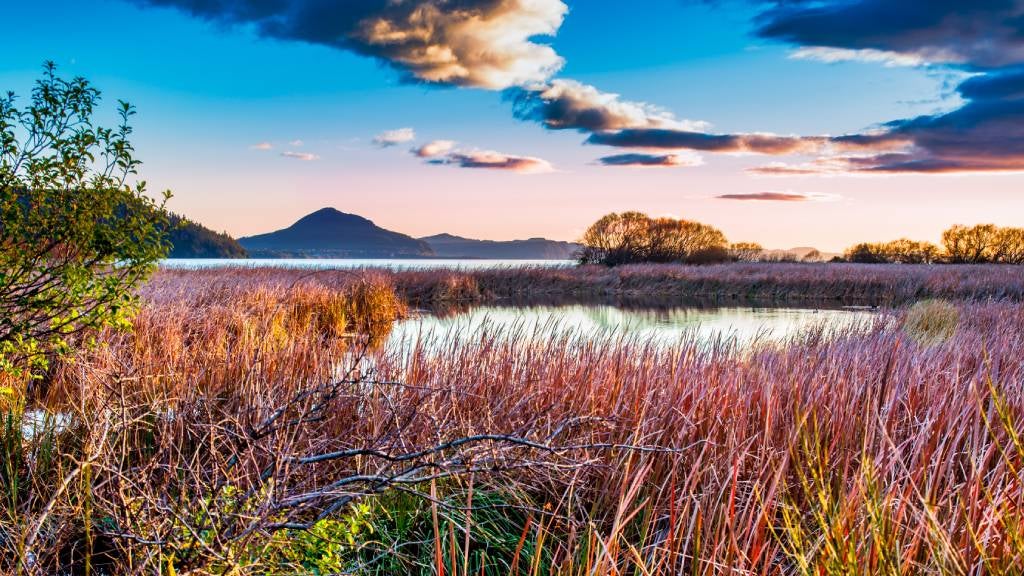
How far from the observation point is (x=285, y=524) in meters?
1.67

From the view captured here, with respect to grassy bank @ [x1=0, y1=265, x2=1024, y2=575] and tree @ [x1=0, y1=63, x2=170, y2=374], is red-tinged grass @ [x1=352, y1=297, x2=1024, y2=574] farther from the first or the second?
tree @ [x1=0, y1=63, x2=170, y2=374]

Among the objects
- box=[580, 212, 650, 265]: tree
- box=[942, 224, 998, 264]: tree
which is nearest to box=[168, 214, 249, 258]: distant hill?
box=[580, 212, 650, 265]: tree

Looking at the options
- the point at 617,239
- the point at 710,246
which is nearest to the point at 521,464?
the point at 617,239

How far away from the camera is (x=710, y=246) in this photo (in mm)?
44969

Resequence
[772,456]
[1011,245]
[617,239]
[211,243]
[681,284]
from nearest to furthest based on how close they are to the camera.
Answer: [772,456]
[681,284]
[617,239]
[1011,245]
[211,243]

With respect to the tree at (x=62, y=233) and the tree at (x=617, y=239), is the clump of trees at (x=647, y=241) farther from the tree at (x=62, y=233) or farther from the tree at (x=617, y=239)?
the tree at (x=62, y=233)

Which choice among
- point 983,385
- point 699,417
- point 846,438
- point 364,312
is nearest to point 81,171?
point 699,417

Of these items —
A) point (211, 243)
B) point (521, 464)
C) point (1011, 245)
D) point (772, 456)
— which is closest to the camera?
point (521, 464)

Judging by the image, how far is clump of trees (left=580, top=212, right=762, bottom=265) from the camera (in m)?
41.8

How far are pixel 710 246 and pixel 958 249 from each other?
22620 millimetres

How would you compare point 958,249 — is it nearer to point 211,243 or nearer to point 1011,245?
point 1011,245

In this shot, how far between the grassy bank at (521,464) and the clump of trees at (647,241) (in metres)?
34.0

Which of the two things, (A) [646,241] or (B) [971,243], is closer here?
(A) [646,241]

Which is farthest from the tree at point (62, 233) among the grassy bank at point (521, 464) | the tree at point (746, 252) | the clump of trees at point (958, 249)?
the clump of trees at point (958, 249)
